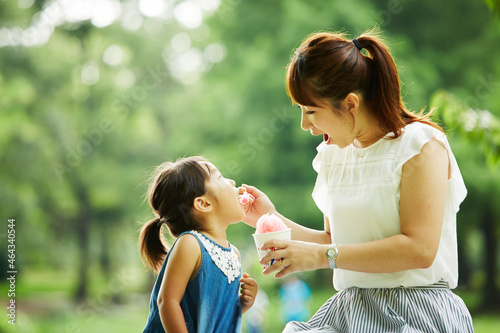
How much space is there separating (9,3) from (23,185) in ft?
9.71

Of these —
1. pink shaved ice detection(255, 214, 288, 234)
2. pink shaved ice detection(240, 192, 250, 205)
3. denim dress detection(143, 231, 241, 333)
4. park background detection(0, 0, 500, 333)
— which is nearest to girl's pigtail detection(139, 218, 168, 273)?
denim dress detection(143, 231, 241, 333)

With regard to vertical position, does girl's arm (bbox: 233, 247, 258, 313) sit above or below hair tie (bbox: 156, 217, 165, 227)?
below

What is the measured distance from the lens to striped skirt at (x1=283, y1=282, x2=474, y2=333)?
1.62 metres

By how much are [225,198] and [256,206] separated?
234 mm

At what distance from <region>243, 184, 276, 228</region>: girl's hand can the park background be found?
2969 millimetres

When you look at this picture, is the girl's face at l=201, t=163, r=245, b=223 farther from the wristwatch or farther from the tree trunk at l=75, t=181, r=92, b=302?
the tree trunk at l=75, t=181, r=92, b=302

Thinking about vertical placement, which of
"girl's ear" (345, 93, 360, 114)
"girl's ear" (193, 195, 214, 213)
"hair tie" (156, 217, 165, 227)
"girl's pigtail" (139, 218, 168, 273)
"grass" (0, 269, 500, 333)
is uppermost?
"girl's ear" (345, 93, 360, 114)

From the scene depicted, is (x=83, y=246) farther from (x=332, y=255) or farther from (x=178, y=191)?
(x=332, y=255)

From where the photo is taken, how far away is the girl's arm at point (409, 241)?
1560 millimetres

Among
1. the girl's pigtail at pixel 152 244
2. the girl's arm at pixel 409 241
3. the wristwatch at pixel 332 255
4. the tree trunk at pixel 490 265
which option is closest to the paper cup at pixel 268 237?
the girl's arm at pixel 409 241

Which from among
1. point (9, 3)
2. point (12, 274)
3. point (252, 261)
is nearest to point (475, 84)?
point (252, 261)

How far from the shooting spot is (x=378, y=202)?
167 cm

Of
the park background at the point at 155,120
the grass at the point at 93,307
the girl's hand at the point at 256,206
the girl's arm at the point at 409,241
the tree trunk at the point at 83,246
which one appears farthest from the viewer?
the tree trunk at the point at 83,246

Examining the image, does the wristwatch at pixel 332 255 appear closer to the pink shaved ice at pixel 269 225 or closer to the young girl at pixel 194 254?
the pink shaved ice at pixel 269 225
